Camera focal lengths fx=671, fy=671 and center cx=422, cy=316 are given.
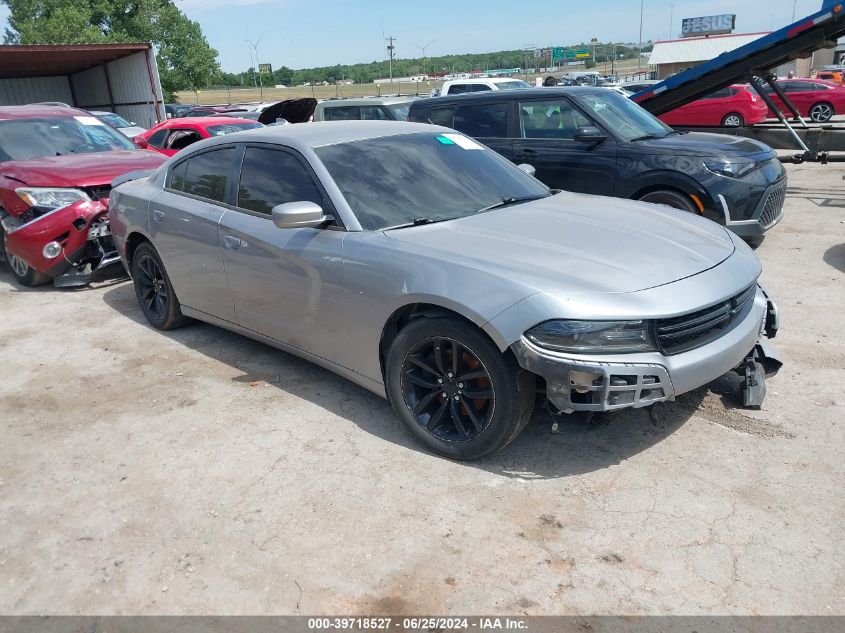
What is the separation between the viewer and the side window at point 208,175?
15.5 ft

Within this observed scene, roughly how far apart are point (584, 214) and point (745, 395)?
138 centimetres

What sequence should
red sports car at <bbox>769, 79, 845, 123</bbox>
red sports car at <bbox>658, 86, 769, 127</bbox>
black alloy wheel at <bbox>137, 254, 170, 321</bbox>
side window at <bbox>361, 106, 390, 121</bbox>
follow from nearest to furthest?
black alloy wheel at <bbox>137, 254, 170, 321</bbox> → side window at <bbox>361, 106, 390, 121</bbox> → red sports car at <bbox>658, 86, 769, 127</bbox> → red sports car at <bbox>769, 79, 845, 123</bbox>

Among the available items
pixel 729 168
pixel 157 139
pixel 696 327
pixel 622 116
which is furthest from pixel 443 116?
pixel 157 139

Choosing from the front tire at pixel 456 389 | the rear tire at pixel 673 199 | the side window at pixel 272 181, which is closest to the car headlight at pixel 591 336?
the front tire at pixel 456 389

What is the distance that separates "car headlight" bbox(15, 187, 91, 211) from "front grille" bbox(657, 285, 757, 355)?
5922 mm

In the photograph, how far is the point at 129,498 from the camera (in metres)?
3.31

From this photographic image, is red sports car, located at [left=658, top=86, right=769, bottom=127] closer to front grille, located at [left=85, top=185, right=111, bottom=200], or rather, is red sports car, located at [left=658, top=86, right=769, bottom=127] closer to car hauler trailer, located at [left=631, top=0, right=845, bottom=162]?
car hauler trailer, located at [left=631, top=0, right=845, bottom=162]

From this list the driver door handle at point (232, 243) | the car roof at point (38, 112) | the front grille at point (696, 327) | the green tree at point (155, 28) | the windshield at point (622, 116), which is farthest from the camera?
the green tree at point (155, 28)

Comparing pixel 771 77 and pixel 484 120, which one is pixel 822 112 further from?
pixel 484 120

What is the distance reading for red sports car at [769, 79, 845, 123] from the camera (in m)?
22.7

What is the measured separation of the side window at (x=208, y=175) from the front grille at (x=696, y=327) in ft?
10.1

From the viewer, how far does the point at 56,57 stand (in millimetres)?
18234

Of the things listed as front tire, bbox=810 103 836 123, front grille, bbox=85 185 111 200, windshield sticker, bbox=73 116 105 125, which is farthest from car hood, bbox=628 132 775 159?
front tire, bbox=810 103 836 123

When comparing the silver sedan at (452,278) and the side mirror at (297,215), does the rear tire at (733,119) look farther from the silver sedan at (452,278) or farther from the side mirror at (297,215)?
the side mirror at (297,215)
